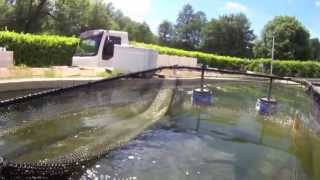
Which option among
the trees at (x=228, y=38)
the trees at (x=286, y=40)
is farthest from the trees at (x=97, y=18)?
the trees at (x=228, y=38)

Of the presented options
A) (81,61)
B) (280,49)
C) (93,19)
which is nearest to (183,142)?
(81,61)

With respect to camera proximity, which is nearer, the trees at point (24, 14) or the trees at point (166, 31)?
the trees at point (24, 14)

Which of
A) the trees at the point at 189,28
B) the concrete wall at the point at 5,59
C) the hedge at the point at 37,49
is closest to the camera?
the concrete wall at the point at 5,59

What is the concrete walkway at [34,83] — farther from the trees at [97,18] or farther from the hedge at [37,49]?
the trees at [97,18]

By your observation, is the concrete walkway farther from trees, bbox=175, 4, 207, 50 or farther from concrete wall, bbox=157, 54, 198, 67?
trees, bbox=175, 4, 207, 50

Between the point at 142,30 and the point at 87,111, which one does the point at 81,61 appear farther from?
the point at 142,30

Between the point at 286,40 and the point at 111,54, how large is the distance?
58956 millimetres

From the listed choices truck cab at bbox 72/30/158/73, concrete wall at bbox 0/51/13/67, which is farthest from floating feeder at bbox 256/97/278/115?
concrete wall at bbox 0/51/13/67

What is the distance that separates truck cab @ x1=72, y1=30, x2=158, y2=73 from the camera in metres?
21.4

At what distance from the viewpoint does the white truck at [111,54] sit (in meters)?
21.4

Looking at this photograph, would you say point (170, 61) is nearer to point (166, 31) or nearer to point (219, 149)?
point (219, 149)

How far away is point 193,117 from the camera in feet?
43.8

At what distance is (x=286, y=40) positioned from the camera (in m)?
79.1

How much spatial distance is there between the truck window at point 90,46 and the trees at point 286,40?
177 feet
